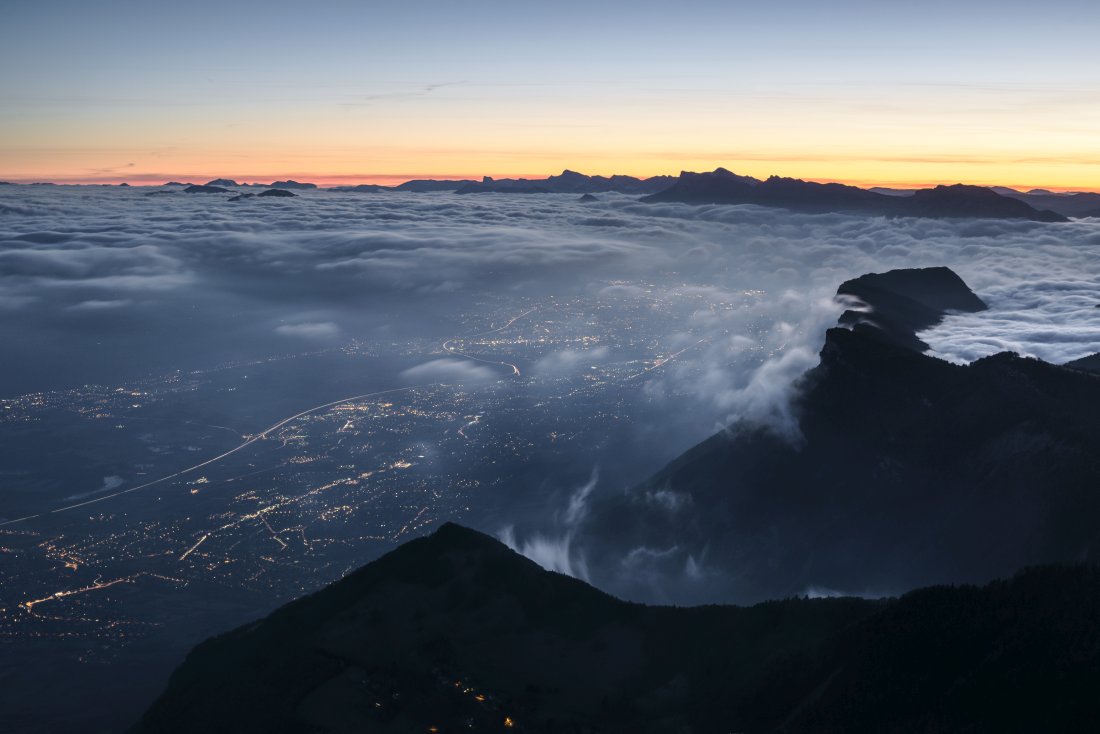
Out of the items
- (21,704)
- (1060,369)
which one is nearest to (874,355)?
(1060,369)

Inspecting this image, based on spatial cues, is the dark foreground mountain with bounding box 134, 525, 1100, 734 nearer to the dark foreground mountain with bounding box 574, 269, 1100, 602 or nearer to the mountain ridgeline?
the mountain ridgeline

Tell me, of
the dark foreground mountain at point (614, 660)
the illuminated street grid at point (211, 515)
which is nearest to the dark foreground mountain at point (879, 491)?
the dark foreground mountain at point (614, 660)

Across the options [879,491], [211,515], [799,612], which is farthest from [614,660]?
[211,515]

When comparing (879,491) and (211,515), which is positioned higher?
(879,491)

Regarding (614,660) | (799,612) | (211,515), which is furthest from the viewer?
(211,515)

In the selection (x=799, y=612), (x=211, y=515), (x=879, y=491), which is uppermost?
(x=799, y=612)

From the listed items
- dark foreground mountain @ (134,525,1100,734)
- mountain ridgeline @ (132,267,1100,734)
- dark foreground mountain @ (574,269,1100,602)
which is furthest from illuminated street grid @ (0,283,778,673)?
dark foreground mountain @ (134,525,1100,734)

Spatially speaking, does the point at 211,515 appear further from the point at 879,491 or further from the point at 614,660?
the point at 879,491
